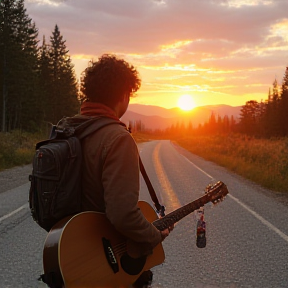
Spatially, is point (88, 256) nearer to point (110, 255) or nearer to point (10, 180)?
point (110, 255)

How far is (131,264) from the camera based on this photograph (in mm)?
2213

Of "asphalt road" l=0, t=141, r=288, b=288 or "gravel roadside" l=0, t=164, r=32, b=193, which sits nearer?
"asphalt road" l=0, t=141, r=288, b=288

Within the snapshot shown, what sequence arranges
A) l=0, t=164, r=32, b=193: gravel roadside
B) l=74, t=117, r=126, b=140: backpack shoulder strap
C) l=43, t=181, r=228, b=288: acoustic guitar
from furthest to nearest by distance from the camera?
l=0, t=164, r=32, b=193: gravel roadside < l=74, t=117, r=126, b=140: backpack shoulder strap < l=43, t=181, r=228, b=288: acoustic guitar

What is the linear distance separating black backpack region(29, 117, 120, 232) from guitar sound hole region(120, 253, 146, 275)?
1.26 feet

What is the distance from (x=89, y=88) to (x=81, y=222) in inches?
28.5

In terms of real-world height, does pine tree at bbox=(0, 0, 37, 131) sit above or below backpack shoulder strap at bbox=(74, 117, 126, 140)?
above

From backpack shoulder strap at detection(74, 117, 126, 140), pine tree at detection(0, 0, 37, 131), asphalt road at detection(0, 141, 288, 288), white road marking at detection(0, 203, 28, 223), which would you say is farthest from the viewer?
pine tree at detection(0, 0, 37, 131)

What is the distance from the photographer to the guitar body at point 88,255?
1923 mm

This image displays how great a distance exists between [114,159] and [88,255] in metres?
0.50

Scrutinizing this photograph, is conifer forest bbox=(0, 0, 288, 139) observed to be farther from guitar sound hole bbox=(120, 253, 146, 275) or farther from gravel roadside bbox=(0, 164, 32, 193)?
guitar sound hole bbox=(120, 253, 146, 275)

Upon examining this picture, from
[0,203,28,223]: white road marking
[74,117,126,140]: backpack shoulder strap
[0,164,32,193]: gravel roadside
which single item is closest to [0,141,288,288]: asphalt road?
[0,203,28,223]: white road marking

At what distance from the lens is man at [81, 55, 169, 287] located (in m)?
1.95

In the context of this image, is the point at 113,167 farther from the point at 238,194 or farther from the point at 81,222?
the point at 238,194

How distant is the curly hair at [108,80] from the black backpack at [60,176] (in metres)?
0.20
